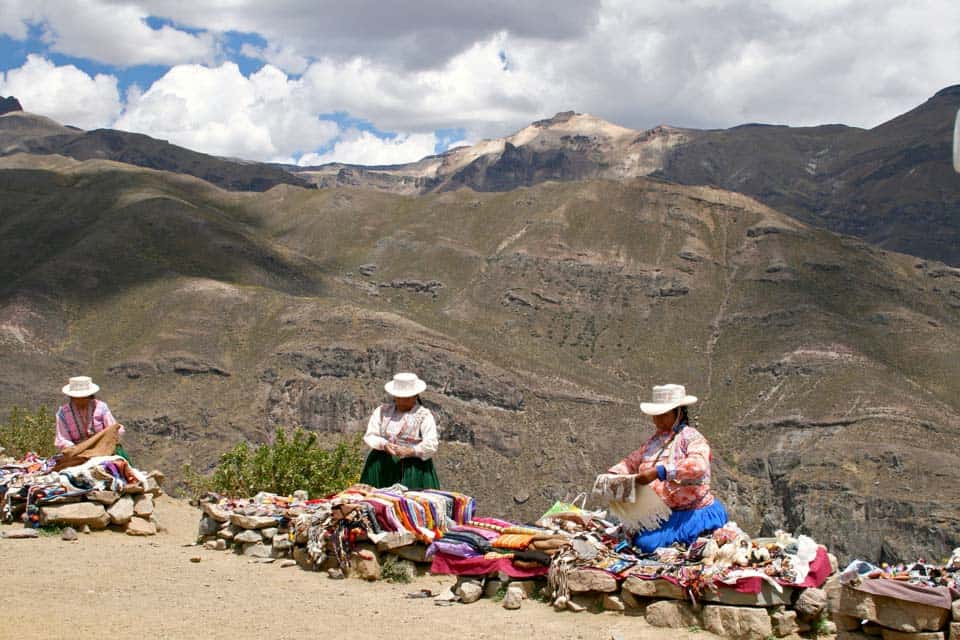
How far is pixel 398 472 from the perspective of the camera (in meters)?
13.9

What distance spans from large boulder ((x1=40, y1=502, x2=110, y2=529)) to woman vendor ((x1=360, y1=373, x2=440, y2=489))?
3.83 meters

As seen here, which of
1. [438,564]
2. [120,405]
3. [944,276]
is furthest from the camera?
[944,276]

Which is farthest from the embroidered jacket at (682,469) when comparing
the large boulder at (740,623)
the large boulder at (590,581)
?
the large boulder at (740,623)

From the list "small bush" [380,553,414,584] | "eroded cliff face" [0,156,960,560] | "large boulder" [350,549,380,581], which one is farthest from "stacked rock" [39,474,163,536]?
"eroded cliff face" [0,156,960,560]

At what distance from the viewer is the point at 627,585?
10.4 m

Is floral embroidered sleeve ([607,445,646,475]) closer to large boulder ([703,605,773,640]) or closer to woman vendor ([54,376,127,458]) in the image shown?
large boulder ([703,605,773,640])

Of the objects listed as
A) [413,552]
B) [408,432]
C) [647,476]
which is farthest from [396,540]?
[647,476]

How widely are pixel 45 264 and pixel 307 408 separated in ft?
93.7

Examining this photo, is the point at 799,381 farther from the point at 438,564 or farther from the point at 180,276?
the point at 438,564

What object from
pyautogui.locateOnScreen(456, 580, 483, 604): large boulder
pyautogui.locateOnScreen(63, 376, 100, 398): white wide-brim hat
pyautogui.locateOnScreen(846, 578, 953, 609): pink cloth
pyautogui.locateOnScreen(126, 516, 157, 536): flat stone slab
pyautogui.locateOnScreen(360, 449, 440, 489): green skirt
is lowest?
pyautogui.locateOnScreen(126, 516, 157, 536): flat stone slab

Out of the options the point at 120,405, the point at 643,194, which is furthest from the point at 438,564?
the point at 643,194

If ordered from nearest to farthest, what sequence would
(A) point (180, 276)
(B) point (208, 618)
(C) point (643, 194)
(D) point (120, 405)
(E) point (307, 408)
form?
(B) point (208, 618), (D) point (120, 405), (E) point (307, 408), (A) point (180, 276), (C) point (643, 194)

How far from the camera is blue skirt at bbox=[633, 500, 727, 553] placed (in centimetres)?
1103

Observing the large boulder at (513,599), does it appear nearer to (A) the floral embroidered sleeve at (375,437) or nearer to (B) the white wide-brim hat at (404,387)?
(A) the floral embroidered sleeve at (375,437)
